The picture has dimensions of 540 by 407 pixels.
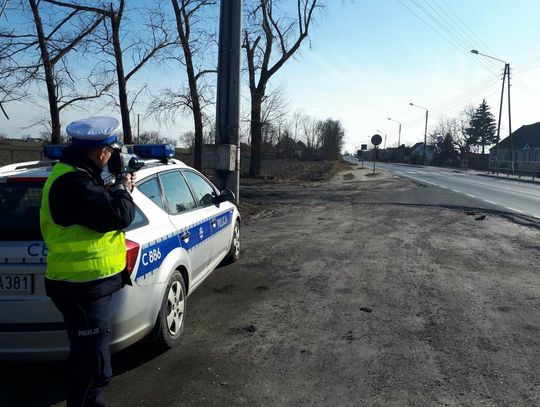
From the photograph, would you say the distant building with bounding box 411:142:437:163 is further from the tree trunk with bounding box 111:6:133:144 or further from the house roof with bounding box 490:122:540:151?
the tree trunk with bounding box 111:6:133:144

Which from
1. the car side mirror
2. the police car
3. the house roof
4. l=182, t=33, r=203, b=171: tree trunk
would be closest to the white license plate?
the police car

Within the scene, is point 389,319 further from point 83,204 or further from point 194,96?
point 194,96

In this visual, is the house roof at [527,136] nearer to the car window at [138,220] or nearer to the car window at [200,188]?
the car window at [200,188]

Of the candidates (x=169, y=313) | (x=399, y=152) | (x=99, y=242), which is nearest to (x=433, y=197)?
(x=169, y=313)

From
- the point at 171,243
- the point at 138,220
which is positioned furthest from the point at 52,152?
the point at 171,243

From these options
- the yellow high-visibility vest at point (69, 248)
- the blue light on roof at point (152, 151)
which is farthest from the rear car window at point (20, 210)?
the blue light on roof at point (152, 151)

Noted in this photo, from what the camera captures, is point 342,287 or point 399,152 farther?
point 399,152

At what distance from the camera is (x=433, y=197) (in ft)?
60.8

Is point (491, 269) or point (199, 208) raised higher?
point (199, 208)

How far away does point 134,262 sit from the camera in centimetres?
341

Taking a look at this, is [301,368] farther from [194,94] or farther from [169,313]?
[194,94]

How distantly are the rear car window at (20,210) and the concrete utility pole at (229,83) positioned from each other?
26.8 feet

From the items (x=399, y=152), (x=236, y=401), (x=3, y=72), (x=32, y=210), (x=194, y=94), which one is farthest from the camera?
(x=399, y=152)

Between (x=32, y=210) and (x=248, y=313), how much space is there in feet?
7.75
